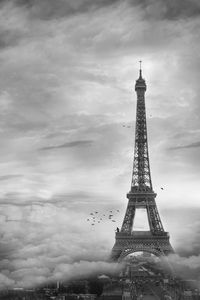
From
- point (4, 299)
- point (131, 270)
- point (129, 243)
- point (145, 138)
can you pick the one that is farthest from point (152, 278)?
point (4, 299)

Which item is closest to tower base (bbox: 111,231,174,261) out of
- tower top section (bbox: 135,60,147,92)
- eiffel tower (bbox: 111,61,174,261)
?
eiffel tower (bbox: 111,61,174,261)

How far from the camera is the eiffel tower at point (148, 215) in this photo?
12838cm

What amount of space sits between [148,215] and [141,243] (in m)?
6.98

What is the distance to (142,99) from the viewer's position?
138 m

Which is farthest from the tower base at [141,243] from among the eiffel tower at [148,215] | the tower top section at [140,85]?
the tower top section at [140,85]

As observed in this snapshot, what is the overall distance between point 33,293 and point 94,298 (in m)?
16.8

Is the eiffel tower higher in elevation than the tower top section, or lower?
lower

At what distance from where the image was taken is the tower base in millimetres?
127812

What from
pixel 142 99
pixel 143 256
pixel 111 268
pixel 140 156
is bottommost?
pixel 111 268

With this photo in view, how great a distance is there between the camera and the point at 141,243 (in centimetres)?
12950

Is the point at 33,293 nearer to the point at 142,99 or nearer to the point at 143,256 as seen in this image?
the point at 142,99

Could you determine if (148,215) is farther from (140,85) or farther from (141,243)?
(140,85)

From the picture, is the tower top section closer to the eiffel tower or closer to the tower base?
the eiffel tower

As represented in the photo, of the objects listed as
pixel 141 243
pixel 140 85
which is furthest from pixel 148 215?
pixel 140 85
